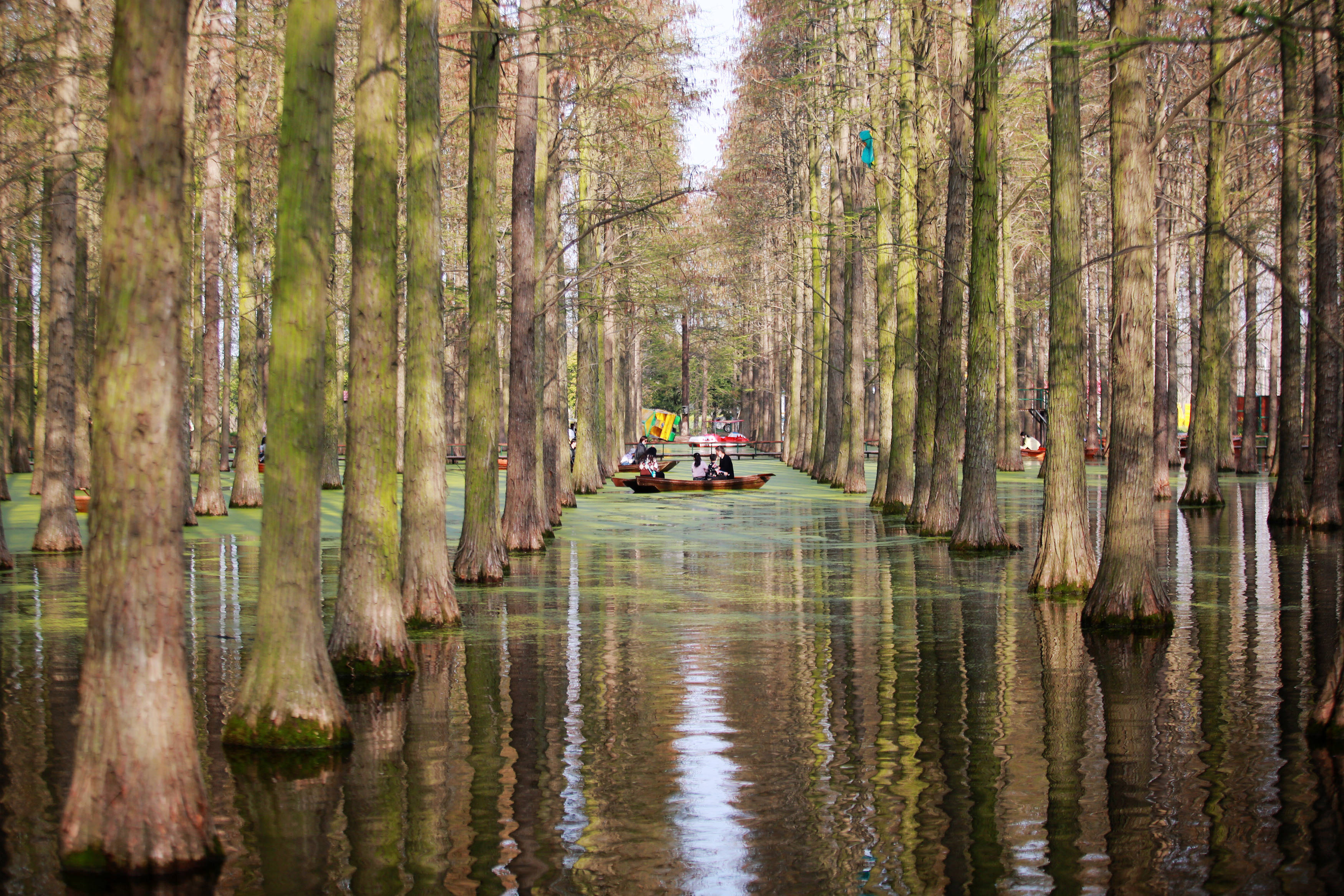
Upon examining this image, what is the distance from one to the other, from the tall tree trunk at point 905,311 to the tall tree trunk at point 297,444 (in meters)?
17.6

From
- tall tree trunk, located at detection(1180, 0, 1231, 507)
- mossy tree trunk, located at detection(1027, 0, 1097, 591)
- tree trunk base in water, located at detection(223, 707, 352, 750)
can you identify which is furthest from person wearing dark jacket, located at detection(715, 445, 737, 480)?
tree trunk base in water, located at detection(223, 707, 352, 750)

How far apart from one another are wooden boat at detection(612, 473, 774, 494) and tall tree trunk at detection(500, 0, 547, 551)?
17990mm

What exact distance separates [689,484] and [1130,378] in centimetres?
2704

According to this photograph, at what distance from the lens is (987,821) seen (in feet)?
21.3

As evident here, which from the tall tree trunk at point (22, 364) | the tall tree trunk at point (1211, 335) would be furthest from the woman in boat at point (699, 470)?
the tall tree trunk at point (22, 364)

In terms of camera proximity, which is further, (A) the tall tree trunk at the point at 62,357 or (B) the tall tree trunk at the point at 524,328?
(A) the tall tree trunk at the point at 62,357

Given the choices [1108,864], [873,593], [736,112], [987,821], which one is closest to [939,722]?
[987,821]

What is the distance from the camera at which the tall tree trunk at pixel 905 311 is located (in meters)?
25.5

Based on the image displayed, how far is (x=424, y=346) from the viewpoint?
39.6ft

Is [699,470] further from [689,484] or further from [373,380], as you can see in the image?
[373,380]

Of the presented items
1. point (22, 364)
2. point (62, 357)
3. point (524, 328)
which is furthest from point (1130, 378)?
point (22, 364)

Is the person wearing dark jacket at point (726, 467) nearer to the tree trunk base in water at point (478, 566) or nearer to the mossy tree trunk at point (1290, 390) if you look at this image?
the mossy tree trunk at point (1290, 390)

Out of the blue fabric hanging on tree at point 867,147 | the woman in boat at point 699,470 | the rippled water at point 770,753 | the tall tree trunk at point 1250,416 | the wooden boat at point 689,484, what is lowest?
the rippled water at point 770,753

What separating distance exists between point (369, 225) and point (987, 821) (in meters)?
6.53
